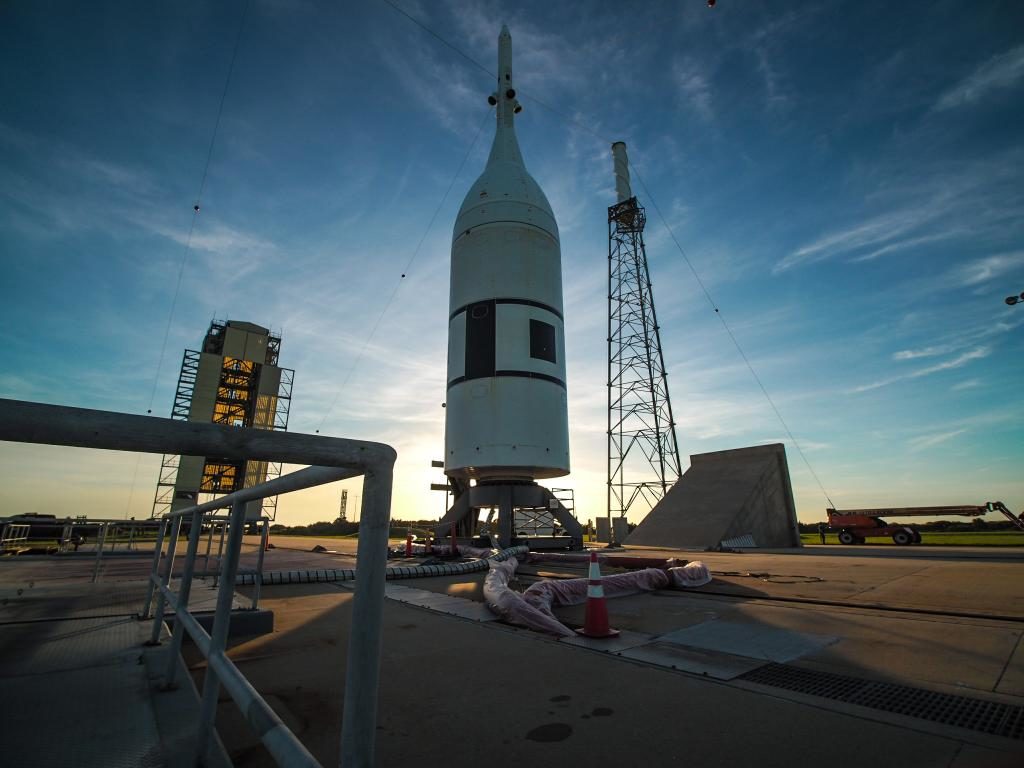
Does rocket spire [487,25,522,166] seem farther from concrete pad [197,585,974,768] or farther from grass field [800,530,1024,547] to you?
grass field [800,530,1024,547]

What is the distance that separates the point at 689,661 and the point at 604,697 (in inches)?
44.2

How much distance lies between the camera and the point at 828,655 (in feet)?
13.1

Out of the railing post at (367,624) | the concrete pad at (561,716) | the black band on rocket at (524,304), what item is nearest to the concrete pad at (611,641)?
the concrete pad at (561,716)

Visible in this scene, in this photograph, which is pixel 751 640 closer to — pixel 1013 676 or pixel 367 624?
pixel 1013 676

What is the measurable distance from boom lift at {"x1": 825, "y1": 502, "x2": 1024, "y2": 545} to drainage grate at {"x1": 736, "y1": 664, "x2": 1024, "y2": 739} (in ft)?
67.0

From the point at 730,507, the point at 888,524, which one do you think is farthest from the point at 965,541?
the point at 730,507

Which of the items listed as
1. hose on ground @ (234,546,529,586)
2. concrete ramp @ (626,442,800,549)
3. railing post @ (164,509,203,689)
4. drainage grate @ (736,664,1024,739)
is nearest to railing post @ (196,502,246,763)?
railing post @ (164,509,203,689)

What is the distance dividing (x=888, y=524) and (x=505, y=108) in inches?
906

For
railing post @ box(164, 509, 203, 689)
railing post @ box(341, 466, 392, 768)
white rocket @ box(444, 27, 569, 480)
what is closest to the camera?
railing post @ box(341, 466, 392, 768)

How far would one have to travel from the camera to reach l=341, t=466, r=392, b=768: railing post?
4.31 ft

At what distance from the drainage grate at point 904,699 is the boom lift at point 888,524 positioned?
20419mm

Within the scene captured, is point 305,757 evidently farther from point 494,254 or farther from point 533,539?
point 533,539

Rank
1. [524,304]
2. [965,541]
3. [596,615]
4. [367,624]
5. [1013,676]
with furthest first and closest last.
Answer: [965,541]
[524,304]
[596,615]
[1013,676]
[367,624]

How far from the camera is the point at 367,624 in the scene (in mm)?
1409
